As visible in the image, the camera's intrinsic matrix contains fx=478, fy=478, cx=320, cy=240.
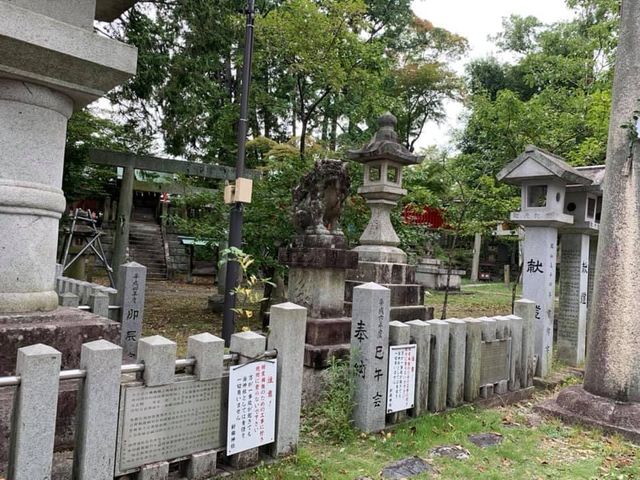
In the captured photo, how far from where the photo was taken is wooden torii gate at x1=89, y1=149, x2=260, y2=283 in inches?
493

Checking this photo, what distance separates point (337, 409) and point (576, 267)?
238 inches

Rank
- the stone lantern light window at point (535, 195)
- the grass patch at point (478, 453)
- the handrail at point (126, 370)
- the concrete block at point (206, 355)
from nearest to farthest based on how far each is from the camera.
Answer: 1. the handrail at point (126, 370)
2. the concrete block at point (206, 355)
3. the grass patch at point (478, 453)
4. the stone lantern light window at point (535, 195)

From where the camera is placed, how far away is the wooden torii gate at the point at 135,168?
1252cm

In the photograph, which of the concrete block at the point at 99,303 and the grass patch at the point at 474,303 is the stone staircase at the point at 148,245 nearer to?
the grass patch at the point at 474,303

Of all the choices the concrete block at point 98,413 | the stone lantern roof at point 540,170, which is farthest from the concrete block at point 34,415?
the stone lantern roof at point 540,170

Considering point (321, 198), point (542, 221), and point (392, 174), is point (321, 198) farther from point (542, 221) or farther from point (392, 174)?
point (542, 221)

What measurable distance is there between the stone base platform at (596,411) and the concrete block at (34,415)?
5.08 meters

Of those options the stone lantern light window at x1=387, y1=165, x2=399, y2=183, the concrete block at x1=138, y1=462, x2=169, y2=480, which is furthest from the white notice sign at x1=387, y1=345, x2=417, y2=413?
the stone lantern light window at x1=387, y1=165, x2=399, y2=183

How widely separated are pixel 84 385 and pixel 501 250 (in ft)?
107

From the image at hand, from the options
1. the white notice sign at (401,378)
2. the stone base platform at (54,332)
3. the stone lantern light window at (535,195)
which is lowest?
the white notice sign at (401,378)

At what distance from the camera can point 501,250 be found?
32281 mm

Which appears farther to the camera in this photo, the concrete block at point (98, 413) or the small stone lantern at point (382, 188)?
the small stone lantern at point (382, 188)

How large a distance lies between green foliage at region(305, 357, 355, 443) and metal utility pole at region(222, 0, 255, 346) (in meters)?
3.21

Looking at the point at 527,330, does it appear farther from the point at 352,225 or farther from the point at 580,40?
the point at 580,40
